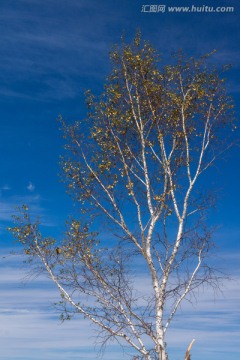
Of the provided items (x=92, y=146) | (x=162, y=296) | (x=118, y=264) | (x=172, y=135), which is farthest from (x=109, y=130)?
(x=162, y=296)

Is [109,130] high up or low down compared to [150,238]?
up

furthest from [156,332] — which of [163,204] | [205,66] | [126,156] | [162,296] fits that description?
[205,66]

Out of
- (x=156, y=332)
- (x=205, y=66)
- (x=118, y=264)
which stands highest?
(x=205, y=66)

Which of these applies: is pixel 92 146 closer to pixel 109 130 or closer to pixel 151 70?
pixel 109 130

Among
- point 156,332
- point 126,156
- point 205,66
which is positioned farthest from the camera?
point 205,66

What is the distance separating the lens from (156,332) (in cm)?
2083

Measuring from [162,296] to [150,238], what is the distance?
2309mm

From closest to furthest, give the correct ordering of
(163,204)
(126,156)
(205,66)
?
1. (163,204)
2. (126,156)
3. (205,66)

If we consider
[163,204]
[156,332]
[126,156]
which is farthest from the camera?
[126,156]

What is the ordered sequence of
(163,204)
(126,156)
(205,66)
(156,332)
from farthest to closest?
(205,66), (126,156), (163,204), (156,332)

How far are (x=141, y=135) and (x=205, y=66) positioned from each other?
4.89 meters

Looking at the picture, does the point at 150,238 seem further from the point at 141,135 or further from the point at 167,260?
the point at 141,135

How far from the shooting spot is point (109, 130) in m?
24.4

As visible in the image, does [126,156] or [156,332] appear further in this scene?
[126,156]
